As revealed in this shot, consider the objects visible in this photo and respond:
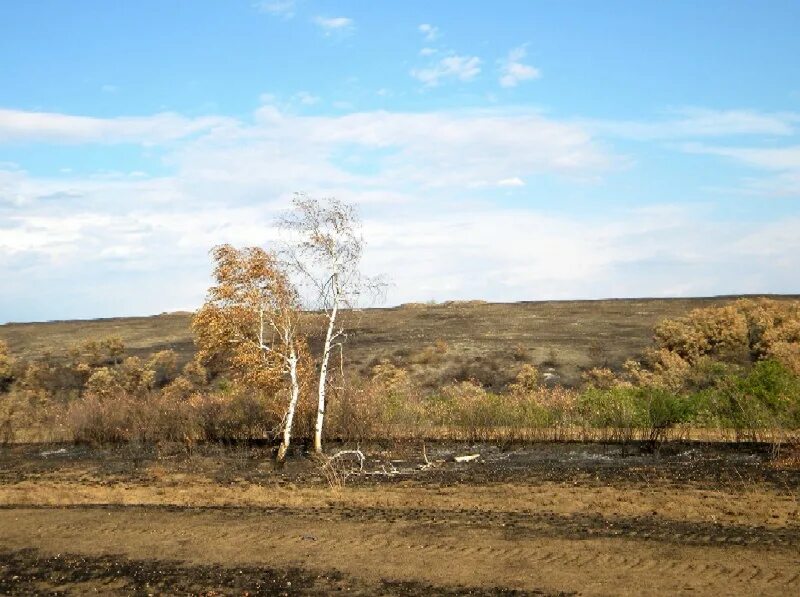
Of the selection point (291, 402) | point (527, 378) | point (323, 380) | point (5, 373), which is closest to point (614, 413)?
point (323, 380)

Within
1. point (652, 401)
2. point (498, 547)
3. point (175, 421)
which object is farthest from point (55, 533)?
point (652, 401)

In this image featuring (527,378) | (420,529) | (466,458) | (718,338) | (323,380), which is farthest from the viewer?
(718,338)

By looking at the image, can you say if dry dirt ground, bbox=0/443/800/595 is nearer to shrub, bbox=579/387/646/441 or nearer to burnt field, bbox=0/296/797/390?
shrub, bbox=579/387/646/441

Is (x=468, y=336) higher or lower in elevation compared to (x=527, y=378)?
higher

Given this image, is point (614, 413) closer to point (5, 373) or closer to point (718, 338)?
point (718, 338)

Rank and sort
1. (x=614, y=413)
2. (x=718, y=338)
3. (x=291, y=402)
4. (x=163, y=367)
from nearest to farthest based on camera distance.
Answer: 1. (x=291, y=402)
2. (x=614, y=413)
3. (x=718, y=338)
4. (x=163, y=367)

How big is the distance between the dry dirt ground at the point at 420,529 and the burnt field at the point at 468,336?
32.0 feet

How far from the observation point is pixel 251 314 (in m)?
27.7

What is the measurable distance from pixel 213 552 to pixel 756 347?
3904 centimetres

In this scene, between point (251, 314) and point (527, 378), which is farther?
point (527, 378)

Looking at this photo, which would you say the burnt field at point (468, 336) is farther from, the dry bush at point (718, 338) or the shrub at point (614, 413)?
the shrub at point (614, 413)

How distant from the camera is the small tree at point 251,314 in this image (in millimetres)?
27266

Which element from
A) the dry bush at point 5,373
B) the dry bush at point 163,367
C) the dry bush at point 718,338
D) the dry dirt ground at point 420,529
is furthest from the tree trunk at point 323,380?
the dry bush at point 5,373

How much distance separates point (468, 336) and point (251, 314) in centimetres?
3748
